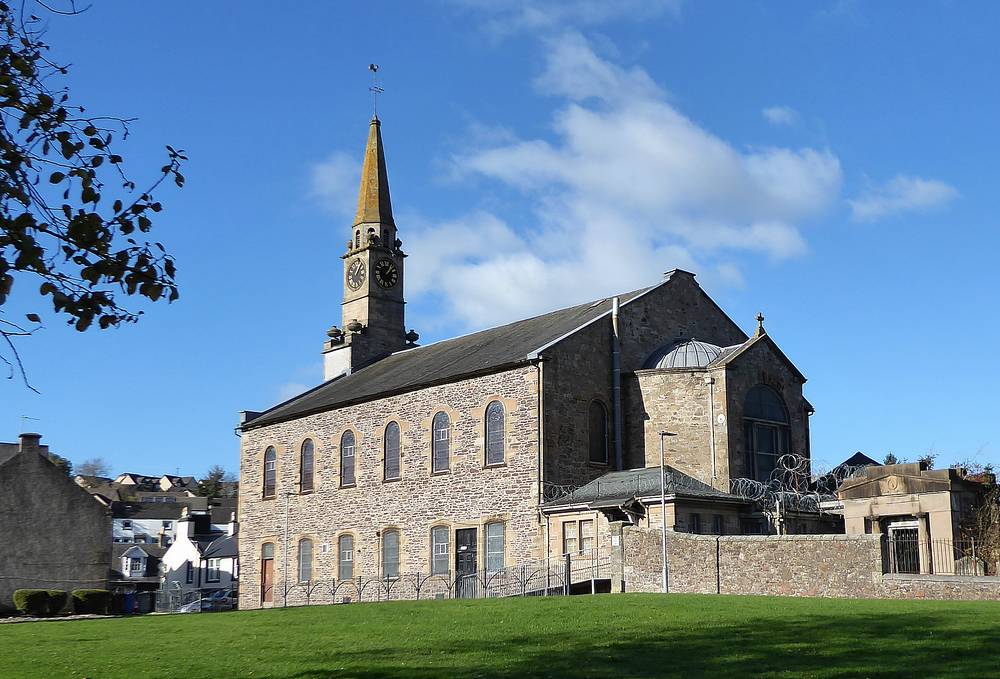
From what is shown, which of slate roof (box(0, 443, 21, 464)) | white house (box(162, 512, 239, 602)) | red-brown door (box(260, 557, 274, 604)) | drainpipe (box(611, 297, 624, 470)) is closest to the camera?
drainpipe (box(611, 297, 624, 470))

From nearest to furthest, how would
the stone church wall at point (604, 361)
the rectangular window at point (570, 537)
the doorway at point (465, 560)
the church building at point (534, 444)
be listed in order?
the rectangular window at point (570, 537), the church building at point (534, 444), the stone church wall at point (604, 361), the doorway at point (465, 560)

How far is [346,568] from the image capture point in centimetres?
4309

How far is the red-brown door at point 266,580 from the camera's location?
47000 mm

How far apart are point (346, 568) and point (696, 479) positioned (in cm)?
1523

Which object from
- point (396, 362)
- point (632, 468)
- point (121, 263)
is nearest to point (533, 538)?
point (632, 468)

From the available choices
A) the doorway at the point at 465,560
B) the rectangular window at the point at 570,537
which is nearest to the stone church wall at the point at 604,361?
the rectangular window at the point at 570,537

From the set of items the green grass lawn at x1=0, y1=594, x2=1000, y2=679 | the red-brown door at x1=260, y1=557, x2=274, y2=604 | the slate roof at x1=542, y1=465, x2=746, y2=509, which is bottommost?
the red-brown door at x1=260, y1=557, x2=274, y2=604

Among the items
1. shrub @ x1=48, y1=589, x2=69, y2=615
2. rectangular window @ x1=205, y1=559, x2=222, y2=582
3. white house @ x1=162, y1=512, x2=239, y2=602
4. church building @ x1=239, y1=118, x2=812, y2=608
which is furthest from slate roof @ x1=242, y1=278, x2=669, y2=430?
rectangular window @ x1=205, y1=559, x2=222, y2=582

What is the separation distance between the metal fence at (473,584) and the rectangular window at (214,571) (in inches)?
1171

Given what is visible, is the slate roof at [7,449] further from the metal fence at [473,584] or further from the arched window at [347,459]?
the arched window at [347,459]

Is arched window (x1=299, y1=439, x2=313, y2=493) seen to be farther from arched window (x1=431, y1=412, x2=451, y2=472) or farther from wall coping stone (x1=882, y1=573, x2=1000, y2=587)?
wall coping stone (x1=882, y1=573, x2=1000, y2=587)

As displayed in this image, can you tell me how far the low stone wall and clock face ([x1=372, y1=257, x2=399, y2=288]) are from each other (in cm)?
2816

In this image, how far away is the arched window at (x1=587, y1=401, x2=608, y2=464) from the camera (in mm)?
37344

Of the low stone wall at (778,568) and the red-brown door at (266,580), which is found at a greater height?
the low stone wall at (778,568)
